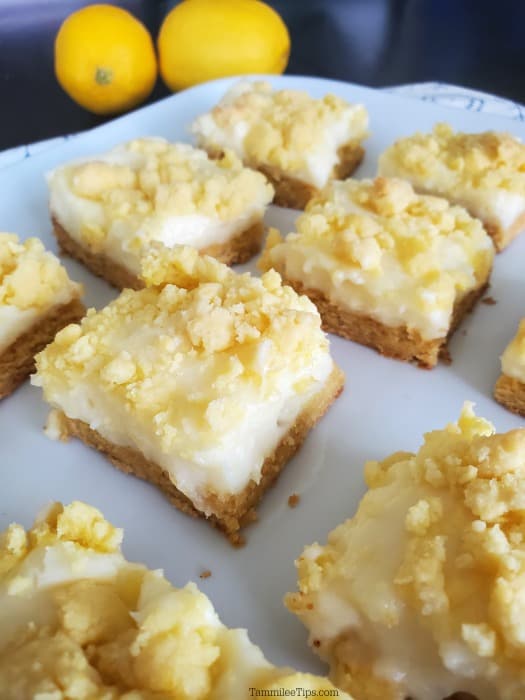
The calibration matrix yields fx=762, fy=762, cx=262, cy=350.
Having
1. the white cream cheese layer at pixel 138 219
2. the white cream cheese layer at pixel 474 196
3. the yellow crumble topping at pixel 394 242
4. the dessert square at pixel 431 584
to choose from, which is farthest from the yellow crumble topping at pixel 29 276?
the white cream cheese layer at pixel 474 196

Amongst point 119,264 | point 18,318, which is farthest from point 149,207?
point 18,318

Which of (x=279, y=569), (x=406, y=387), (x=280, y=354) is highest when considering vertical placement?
(x=280, y=354)

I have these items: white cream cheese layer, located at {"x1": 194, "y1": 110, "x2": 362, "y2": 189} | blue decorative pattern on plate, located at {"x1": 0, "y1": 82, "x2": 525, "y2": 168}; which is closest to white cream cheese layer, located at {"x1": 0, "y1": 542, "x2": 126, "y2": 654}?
white cream cheese layer, located at {"x1": 194, "y1": 110, "x2": 362, "y2": 189}

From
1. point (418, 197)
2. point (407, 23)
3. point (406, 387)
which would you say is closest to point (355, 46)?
point (407, 23)

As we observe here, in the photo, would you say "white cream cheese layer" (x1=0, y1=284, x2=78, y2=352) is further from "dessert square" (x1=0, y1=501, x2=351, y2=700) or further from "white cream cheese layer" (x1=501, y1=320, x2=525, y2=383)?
"white cream cheese layer" (x1=501, y1=320, x2=525, y2=383)

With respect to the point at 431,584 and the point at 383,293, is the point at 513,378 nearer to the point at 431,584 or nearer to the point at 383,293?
the point at 383,293

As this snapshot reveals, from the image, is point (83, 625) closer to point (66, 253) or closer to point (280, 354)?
point (280, 354)
